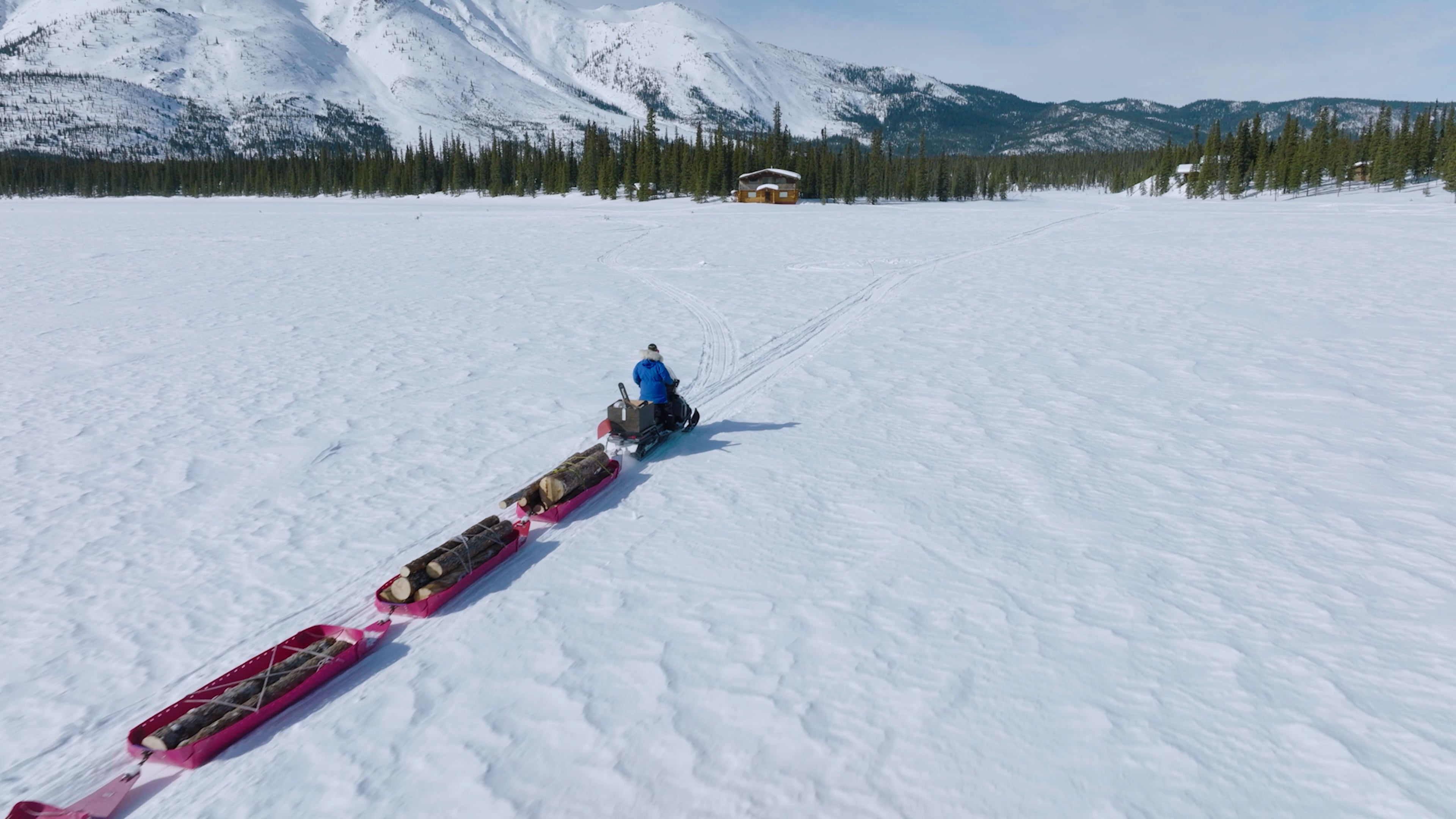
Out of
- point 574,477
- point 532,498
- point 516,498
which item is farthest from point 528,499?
point 574,477

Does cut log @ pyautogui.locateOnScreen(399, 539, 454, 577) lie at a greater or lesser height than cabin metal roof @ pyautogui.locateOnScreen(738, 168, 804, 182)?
lesser

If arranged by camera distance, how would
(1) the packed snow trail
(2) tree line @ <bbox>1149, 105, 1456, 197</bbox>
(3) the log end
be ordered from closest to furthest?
(3) the log end
(1) the packed snow trail
(2) tree line @ <bbox>1149, 105, 1456, 197</bbox>

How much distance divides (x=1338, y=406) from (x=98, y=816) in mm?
14840

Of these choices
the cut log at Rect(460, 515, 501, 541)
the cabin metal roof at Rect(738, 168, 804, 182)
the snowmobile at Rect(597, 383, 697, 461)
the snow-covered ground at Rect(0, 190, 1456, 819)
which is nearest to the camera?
the snow-covered ground at Rect(0, 190, 1456, 819)

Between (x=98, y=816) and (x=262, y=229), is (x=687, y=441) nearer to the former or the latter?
(x=98, y=816)

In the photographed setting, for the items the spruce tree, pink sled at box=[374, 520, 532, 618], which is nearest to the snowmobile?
pink sled at box=[374, 520, 532, 618]

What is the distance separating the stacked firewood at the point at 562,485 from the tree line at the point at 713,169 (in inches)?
3013

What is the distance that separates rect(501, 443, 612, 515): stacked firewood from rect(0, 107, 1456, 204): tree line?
76531mm

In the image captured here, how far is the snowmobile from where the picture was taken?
9805 mm

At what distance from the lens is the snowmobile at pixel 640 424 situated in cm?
980

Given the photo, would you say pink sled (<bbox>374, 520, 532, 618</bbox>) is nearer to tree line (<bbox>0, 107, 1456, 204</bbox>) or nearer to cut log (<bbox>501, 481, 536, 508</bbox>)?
cut log (<bbox>501, 481, 536, 508</bbox>)

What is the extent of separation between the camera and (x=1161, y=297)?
20.0 m

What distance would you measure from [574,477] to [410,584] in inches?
94.6

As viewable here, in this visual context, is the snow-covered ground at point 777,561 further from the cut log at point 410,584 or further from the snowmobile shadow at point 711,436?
the cut log at point 410,584
